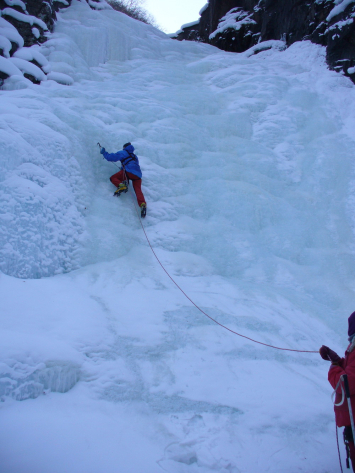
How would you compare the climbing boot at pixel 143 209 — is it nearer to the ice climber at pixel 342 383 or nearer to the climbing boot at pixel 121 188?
the climbing boot at pixel 121 188

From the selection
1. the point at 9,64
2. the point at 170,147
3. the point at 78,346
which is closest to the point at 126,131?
the point at 170,147

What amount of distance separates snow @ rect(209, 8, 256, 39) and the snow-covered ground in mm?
7007

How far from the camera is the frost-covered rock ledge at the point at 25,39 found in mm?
5688

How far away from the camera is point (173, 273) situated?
11.7ft

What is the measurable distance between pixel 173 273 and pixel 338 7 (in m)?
8.20

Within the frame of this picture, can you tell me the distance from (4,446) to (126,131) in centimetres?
460

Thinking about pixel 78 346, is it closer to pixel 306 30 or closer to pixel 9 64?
pixel 9 64

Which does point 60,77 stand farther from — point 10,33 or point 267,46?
point 267,46

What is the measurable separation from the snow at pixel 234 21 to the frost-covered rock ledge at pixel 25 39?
8.25m

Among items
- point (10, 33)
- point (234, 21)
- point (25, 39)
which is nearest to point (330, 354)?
point (10, 33)

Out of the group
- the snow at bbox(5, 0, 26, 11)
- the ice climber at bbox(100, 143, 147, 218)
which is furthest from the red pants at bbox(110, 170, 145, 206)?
the snow at bbox(5, 0, 26, 11)

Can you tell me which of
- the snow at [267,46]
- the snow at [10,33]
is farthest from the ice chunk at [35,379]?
the snow at [267,46]

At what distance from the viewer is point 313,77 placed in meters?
7.47

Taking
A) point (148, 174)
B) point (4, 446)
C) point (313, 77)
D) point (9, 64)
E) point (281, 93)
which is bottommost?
point (4, 446)
